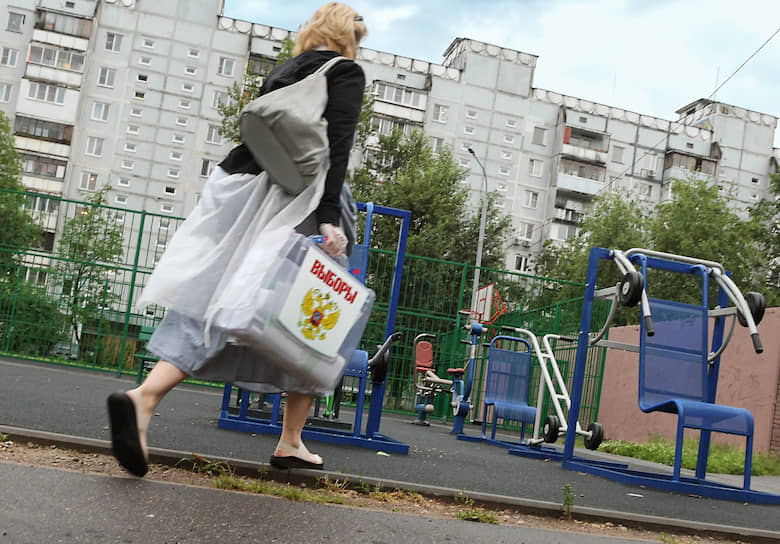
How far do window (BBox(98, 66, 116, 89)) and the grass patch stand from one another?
48109 mm

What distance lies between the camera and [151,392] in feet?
9.29

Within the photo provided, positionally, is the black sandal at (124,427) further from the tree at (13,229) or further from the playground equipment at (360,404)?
the tree at (13,229)

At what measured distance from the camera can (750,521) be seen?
4.37m

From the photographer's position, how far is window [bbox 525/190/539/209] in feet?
189

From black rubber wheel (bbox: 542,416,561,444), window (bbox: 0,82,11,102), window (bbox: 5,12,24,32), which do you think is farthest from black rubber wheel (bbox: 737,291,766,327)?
window (bbox: 5,12,24,32)

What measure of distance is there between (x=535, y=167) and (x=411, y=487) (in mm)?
55537

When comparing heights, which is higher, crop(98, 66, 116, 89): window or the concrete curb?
crop(98, 66, 116, 89): window

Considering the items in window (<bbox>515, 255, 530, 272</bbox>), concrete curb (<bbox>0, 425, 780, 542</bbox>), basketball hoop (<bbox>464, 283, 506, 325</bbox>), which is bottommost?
concrete curb (<bbox>0, 425, 780, 542</bbox>)

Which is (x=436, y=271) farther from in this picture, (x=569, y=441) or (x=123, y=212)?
(x=569, y=441)

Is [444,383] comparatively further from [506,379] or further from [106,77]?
[106,77]

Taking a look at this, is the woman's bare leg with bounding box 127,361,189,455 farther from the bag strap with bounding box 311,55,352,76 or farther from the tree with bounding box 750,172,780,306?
the tree with bounding box 750,172,780,306

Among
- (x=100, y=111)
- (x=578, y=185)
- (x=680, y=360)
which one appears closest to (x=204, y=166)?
(x=100, y=111)

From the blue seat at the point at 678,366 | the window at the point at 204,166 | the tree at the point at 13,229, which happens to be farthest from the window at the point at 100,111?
the blue seat at the point at 678,366

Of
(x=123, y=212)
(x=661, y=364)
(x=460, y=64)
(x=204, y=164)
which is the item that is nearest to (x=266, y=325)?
(x=661, y=364)
